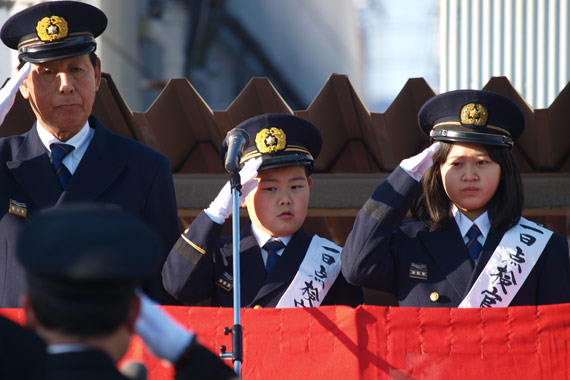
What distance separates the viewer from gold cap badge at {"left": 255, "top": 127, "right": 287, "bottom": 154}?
4.27 meters

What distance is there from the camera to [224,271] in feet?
13.7

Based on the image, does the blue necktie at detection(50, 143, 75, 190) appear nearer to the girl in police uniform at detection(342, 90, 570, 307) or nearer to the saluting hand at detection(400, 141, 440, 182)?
the girl in police uniform at detection(342, 90, 570, 307)

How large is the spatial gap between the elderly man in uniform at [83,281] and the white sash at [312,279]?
2.05 m

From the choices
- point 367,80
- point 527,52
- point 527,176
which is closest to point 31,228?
point 527,176

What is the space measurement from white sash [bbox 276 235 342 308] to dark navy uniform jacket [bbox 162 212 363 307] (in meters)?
0.04

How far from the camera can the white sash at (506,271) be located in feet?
12.7

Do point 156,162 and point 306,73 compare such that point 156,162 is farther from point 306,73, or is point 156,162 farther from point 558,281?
point 306,73

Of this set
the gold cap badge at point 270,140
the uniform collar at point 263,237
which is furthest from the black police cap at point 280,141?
the uniform collar at point 263,237

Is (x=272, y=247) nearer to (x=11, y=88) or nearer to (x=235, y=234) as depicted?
(x=235, y=234)

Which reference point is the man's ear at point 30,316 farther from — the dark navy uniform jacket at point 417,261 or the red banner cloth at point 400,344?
the dark navy uniform jacket at point 417,261

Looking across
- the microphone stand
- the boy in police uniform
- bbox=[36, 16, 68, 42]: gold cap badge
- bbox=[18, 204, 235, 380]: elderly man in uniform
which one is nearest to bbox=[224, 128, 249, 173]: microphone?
the microphone stand

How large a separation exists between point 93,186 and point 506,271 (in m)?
1.52

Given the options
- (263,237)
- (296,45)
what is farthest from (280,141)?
(296,45)

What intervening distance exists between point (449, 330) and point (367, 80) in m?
30.5
